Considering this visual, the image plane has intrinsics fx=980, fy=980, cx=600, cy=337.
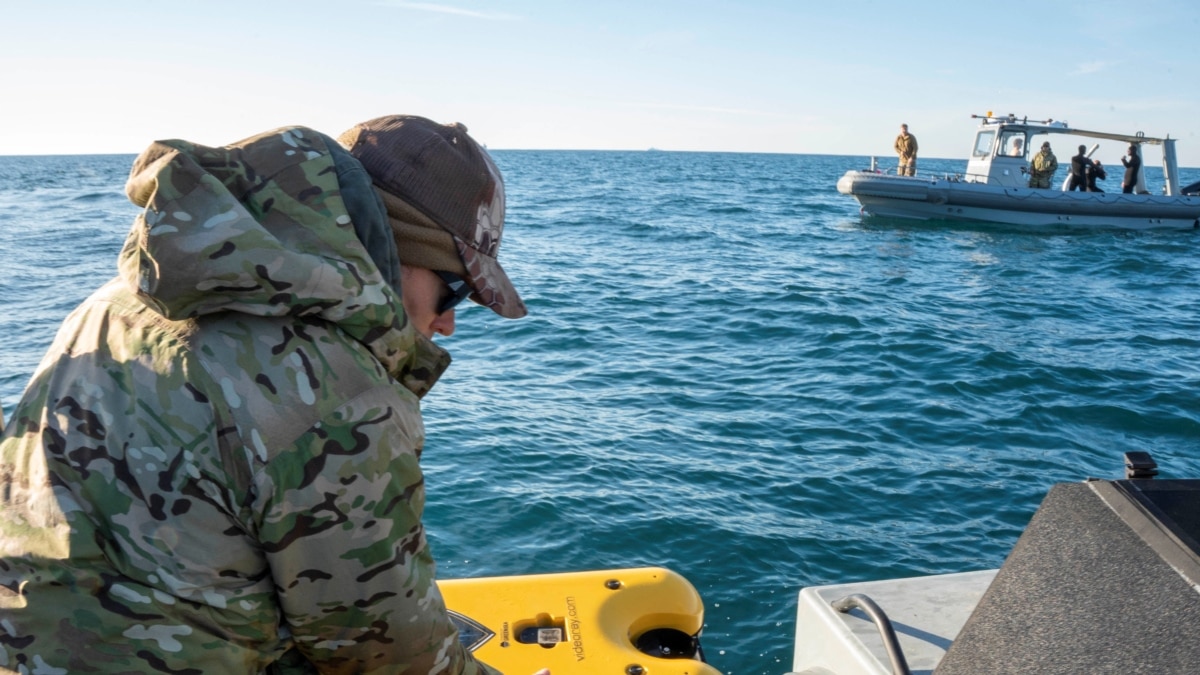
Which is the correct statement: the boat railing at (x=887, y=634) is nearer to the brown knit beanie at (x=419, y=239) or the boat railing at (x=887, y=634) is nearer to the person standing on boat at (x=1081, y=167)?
the brown knit beanie at (x=419, y=239)

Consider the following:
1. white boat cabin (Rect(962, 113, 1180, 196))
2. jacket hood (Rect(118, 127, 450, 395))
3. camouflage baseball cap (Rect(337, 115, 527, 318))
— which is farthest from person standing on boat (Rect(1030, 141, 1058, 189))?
jacket hood (Rect(118, 127, 450, 395))

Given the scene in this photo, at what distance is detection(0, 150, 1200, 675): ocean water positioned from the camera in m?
5.56

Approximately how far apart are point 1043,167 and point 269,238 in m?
24.9

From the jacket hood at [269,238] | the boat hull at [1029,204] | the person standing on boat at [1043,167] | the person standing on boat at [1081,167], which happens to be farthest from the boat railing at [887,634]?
the person standing on boat at [1081,167]

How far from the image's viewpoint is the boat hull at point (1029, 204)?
23.0m

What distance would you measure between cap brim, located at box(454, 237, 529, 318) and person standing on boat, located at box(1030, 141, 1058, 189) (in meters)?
24.1

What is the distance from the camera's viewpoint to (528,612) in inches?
118

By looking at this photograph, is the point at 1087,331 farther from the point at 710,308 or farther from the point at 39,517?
the point at 39,517

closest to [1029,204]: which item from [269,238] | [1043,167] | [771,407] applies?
[1043,167]

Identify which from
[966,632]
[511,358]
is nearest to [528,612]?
[966,632]

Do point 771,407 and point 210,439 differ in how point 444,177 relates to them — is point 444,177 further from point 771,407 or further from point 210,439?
point 771,407

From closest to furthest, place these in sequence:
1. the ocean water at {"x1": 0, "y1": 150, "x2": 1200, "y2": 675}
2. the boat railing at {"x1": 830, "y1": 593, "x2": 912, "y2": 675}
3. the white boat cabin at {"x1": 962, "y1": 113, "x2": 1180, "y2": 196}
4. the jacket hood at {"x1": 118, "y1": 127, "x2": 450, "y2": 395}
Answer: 1. the jacket hood at {"x1": 118, "y1": 127, "x2": 450, "y2": 395}
2. the boat railing at {"x1": 830, "y1": 593, "x2": 912, "y2": 675}
3. the ocean water at {"x1": 0, "y1": 150, "x2": 1200, "y2": 675}
4. the white boat cabin at {"x1": 962, "y1": 113, "x2": 1180, "y2": 196}

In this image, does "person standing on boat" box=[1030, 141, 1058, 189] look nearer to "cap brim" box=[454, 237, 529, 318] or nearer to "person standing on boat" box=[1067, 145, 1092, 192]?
"person standing on boat" box=[1067, 145, 1092, 192]

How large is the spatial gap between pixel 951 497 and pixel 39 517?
19.6ft
